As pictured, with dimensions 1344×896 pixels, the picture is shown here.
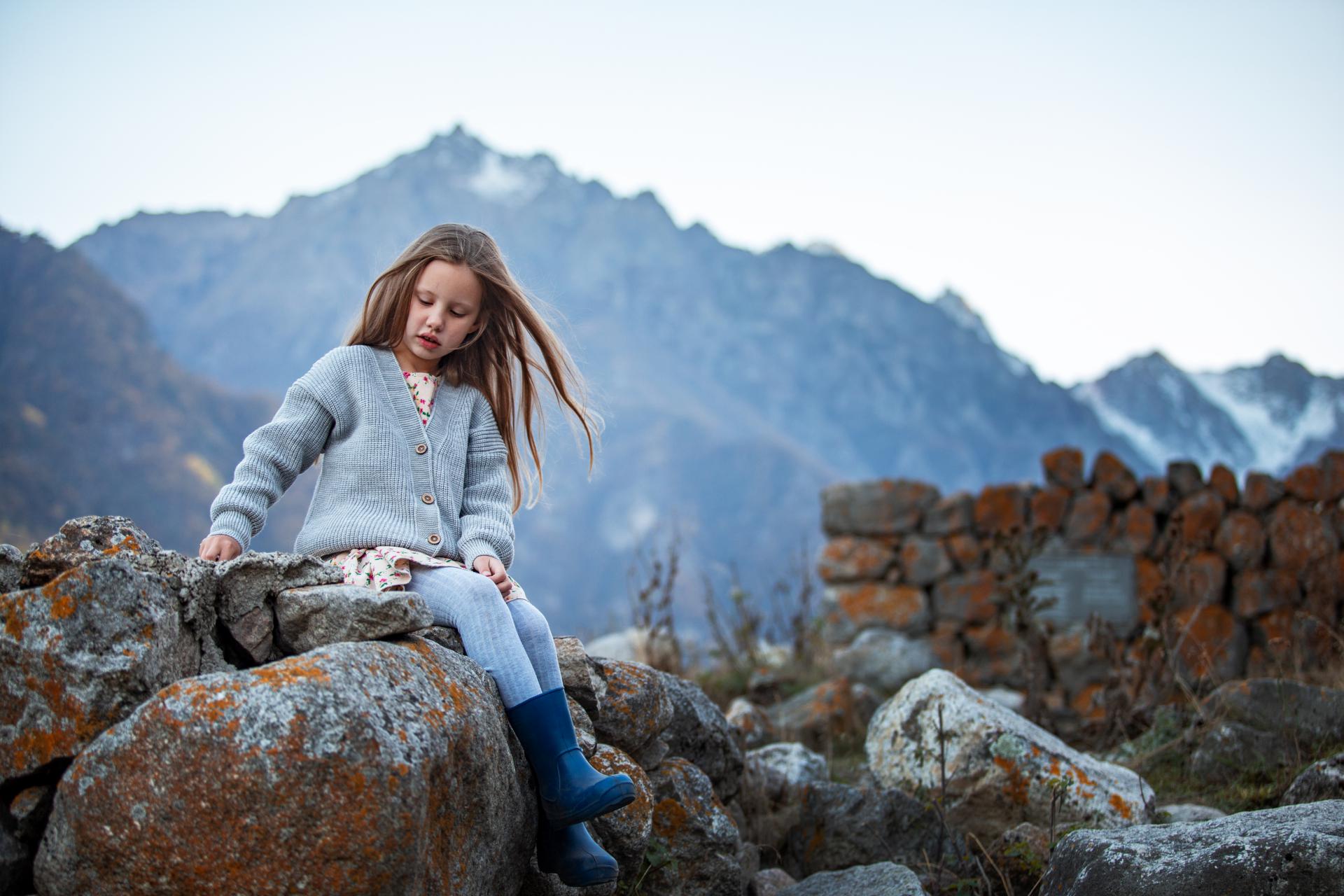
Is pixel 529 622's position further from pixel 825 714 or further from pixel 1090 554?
pixel 1090 554

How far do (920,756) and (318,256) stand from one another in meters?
94.0

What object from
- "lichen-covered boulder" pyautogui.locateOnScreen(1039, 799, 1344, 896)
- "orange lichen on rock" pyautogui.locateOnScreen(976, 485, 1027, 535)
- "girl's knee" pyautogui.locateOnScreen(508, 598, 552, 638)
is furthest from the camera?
"orange lichen on rock" pyautogui.locateOnScreen(976, 485, 1027, 535)

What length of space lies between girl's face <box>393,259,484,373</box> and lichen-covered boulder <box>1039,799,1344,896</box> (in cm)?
206

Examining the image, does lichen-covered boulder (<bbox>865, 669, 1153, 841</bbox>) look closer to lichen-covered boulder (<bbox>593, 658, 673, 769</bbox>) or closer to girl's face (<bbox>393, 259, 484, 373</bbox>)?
lichen-covered boulder (<bbox>593, 658, 673, 769</bbox>)

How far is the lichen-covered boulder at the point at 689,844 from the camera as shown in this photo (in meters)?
2.41

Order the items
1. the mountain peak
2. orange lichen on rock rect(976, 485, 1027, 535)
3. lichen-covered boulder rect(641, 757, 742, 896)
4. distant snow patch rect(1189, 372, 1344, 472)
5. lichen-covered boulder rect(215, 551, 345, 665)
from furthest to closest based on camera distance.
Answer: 1. the mountain peak
2. distant snow patch rect(1189, 372, 1344, 472)
3. orange lichen on rock rect(976, 485, 1027, 535)
4. lichen-covered boulder rect(641, 757, 742, 896)
5. lichen-covered boulder rect(215, 551, 345, 665)

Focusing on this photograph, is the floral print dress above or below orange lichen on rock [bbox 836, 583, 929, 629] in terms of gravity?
below

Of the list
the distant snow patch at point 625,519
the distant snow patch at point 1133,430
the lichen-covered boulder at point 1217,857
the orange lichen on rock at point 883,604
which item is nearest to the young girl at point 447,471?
the lichen-covered boulder at point 1217,857

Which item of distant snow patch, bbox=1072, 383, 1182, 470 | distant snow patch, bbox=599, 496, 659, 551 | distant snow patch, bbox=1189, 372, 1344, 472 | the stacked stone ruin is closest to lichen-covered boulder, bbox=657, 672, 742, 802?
the stacked stone ruin

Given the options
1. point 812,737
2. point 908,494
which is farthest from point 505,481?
point 908,494

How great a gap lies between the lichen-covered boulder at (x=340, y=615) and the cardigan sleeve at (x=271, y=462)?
0.41 meters

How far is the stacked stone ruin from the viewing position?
6.57 metres

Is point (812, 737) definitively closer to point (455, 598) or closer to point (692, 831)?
point (692, 831)

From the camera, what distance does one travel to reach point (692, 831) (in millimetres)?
2533
